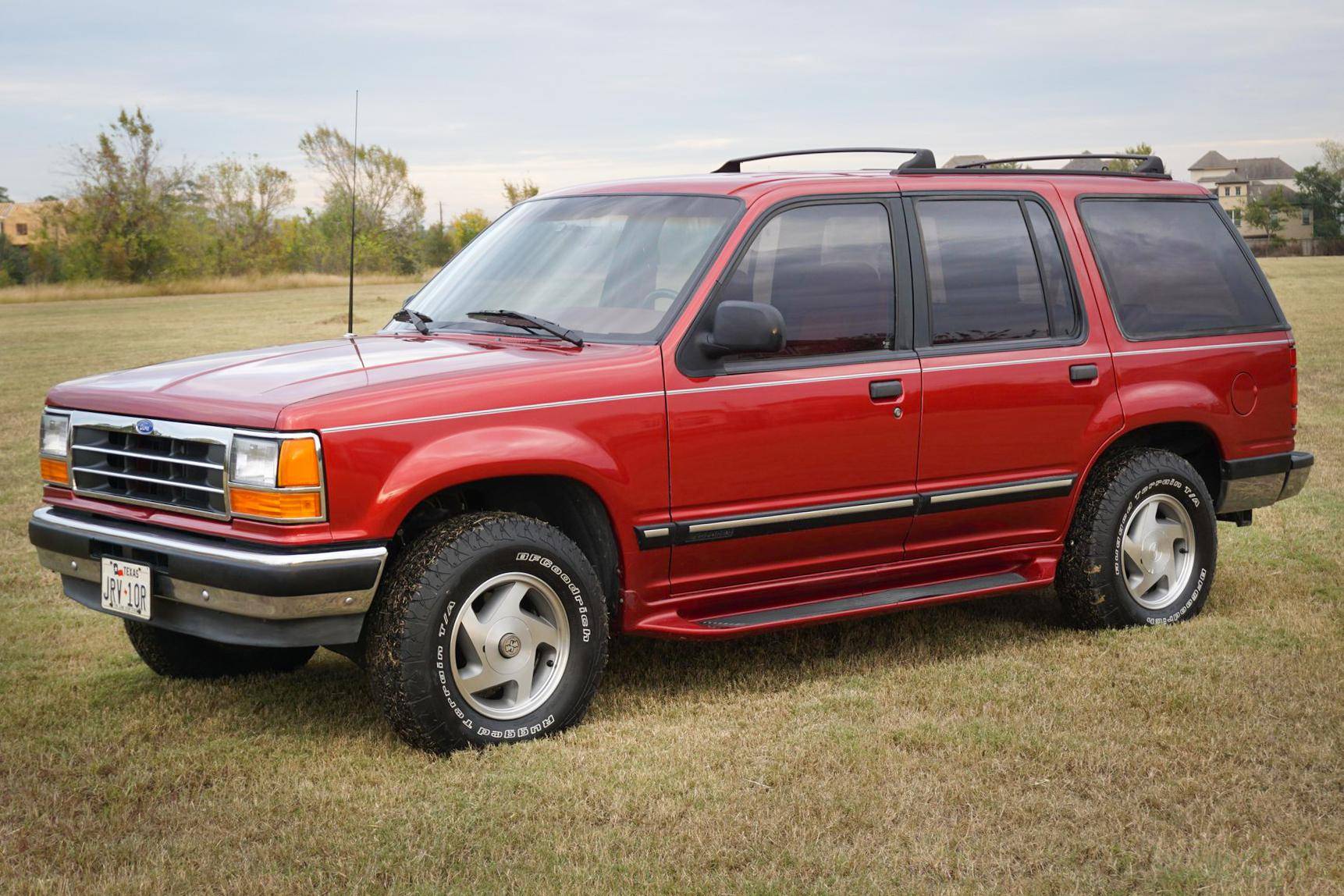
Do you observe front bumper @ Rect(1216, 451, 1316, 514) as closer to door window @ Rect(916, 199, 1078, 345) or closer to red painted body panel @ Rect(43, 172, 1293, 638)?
red painted body panel @ Rect(43, 172, 1293, 638)

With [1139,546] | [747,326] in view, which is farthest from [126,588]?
[1139,546]

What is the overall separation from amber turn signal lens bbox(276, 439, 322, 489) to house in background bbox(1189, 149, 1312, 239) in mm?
123533

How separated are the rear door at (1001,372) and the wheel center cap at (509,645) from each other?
1746 mm

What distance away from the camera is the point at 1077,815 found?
165 inches

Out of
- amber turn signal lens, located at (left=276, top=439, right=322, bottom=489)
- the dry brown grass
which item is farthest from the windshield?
the dry brown grass

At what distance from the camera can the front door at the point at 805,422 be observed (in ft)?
16.7

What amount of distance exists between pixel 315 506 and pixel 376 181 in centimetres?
5956

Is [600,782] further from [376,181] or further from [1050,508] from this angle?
[376,181]

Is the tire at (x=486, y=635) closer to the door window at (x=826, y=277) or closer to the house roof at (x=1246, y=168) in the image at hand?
the door window at (x=826, y=277)

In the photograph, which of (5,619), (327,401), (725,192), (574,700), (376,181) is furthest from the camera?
(376,181)

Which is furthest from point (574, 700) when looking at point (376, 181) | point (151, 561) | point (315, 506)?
point (376, 181)

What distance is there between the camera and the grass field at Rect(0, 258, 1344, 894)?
3.87 meters

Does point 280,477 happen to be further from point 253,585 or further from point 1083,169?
point 1083,169

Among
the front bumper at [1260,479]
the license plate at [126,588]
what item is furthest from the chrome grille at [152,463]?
the front bumper at [1260,479]
